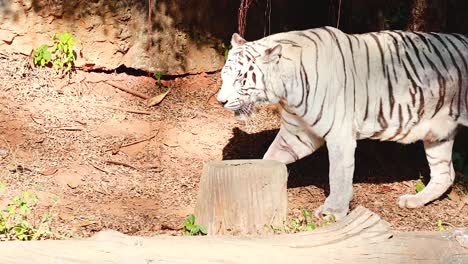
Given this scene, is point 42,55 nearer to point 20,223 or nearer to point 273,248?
point 20,223

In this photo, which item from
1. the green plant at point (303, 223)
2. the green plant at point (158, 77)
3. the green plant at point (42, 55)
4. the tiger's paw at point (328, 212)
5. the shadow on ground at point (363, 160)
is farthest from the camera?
the green plant at point (158, 77)

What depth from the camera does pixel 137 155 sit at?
7113mm

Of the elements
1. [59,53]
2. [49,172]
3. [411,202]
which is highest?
[59,53]

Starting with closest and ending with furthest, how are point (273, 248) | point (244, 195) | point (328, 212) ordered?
point (273, 248)
point (244, 195)
point (328, 212)

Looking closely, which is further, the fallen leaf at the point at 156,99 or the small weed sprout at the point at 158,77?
the small weed sprout at the point at 158,77

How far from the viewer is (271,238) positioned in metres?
3.88

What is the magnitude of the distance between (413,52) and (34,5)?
11.3 feet

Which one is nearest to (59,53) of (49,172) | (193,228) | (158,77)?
(158,77)

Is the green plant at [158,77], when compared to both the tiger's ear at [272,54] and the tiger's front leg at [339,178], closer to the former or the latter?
the tiger's ear at [272,54]

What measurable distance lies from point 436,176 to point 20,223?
346 centimetres

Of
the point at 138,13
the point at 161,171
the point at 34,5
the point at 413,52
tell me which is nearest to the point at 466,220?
the point at 413,52

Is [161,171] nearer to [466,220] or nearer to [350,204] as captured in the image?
[350,204]

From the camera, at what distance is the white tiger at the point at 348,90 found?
6.20m

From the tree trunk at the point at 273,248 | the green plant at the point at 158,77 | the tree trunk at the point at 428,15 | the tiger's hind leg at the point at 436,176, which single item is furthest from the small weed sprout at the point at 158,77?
the tree trunk at the point at 273,248
